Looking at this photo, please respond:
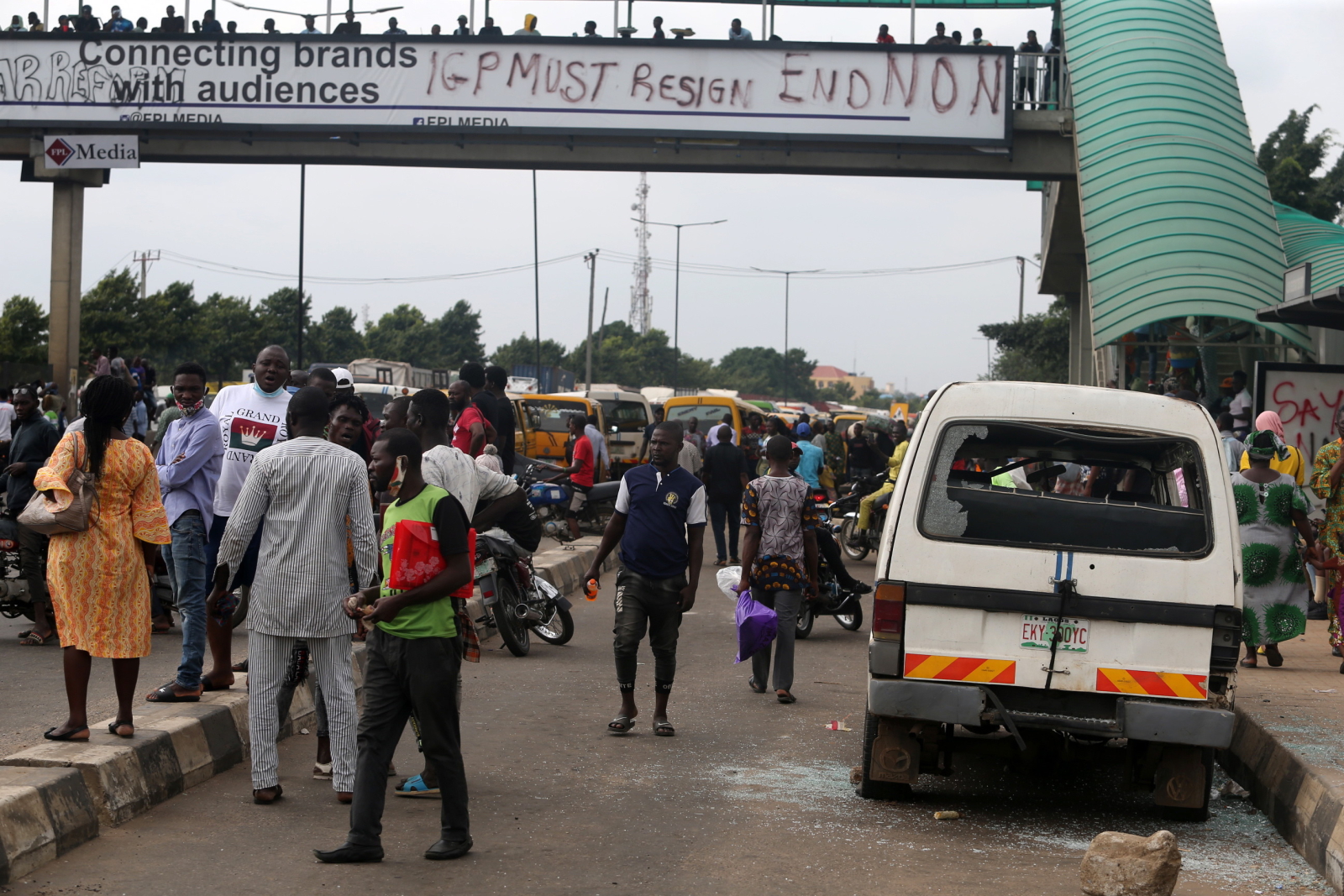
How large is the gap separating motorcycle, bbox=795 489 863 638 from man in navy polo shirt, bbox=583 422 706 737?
12.5 feet

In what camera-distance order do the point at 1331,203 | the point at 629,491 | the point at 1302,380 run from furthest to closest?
the point at 1331,203 < the point at 1302,380 < the point at 629,491

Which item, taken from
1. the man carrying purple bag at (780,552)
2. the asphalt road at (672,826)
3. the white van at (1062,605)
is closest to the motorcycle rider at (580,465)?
the man carrying purple bag at (780,552)

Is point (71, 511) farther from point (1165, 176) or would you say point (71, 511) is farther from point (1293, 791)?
point (1165, 176)

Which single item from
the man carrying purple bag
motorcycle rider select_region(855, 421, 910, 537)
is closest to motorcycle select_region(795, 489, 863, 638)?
the man carrying purple bag

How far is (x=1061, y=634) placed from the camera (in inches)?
233

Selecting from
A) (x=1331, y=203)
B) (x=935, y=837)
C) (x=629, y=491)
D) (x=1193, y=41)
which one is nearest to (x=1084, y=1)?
(x=1193, y=41)

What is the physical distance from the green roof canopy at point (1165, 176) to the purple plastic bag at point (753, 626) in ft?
41.6

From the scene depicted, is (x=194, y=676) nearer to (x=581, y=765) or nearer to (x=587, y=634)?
(x=581, y=765)

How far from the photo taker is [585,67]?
81.4 ft

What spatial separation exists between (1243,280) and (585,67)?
1131 cm

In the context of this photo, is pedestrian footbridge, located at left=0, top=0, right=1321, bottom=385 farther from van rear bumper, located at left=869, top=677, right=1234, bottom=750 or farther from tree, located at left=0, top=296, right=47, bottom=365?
tree, located at left=0, top=296, right=47, bottom=365

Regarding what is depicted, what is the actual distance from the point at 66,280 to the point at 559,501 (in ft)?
53.8

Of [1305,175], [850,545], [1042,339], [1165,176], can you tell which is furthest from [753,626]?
[1042,339]

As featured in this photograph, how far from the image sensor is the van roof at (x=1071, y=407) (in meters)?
6.28
